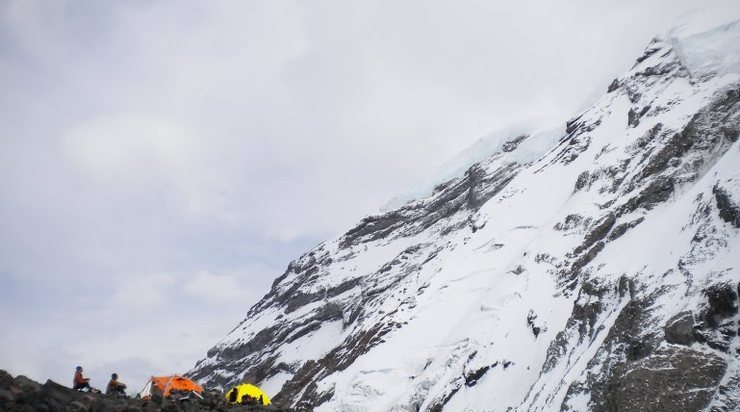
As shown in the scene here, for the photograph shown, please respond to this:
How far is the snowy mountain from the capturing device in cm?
1541

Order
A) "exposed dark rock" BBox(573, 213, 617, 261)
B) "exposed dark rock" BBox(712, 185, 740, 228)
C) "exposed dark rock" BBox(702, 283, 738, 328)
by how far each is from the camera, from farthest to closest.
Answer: "exposed dark rock" BBox(573, 213, 617, 261) → "exposed dark rock" BBox(712, 185, 740, 228) → "exposed dark rock" BBox(702, 283, 738, 328)

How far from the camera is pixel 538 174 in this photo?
58.1 metres

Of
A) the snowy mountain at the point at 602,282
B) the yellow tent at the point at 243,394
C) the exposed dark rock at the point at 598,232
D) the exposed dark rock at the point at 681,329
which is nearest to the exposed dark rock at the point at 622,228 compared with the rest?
the snowy mountain at the point at 602,282

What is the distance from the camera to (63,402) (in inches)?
492

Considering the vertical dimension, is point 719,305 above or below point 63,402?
below

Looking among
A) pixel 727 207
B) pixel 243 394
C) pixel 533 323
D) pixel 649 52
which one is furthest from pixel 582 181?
pixel 243 394

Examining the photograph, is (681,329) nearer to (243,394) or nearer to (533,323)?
(533,323)

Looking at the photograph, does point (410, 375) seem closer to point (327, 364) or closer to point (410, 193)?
point (327, 364)

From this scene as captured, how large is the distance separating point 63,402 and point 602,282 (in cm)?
2131

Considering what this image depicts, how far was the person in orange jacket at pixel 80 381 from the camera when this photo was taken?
17359 mm

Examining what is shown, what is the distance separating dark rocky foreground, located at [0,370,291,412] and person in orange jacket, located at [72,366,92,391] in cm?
292

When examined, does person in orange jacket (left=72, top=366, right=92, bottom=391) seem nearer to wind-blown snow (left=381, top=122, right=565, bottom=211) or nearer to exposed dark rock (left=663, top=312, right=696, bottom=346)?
exposed dark rock (left=663, top=312, right=696, bottom=346)

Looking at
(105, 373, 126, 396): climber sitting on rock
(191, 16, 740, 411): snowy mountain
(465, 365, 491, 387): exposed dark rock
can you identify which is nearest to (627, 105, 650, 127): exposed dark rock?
(191, 16, 740, 411): snowy mountain

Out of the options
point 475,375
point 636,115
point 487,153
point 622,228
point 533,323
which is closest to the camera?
point 622,228
